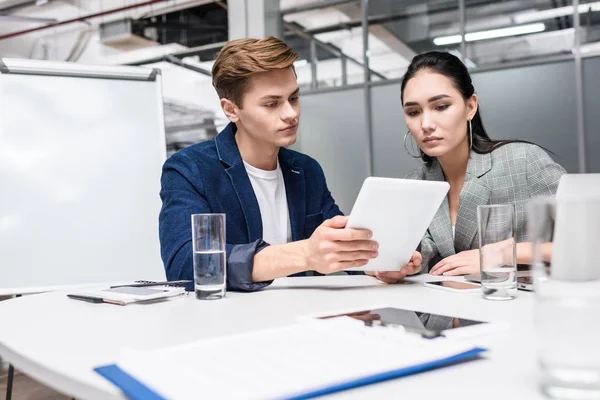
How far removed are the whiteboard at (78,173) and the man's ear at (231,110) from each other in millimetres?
1440

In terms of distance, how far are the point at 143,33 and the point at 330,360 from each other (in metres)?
8.58

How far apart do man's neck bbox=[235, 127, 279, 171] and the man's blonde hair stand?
0.39 ft

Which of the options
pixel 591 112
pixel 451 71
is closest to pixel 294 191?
pixel 451 71

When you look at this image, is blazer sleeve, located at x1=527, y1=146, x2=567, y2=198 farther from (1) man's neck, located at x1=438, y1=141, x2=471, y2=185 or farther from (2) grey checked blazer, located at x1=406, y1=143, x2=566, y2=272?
(1) man's neck, located at x1=438, y1=141, x2=471, y2=185

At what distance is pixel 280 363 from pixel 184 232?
0.90 m

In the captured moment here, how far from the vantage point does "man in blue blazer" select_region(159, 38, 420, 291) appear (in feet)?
4.70

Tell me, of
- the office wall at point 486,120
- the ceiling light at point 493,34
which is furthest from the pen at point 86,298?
the ceiling light at point 493,34

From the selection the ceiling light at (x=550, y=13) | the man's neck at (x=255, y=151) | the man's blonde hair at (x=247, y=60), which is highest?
the ceiling light at (x=550, y=13)

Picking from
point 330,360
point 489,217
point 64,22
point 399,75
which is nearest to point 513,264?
point 489,217

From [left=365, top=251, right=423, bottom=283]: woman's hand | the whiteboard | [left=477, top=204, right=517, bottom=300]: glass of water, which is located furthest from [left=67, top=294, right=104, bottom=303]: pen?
the whiteboard

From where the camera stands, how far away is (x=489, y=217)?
115 centimetres

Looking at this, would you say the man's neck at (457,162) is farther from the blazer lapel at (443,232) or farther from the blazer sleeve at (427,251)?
the blazer sleeve at (427,251)

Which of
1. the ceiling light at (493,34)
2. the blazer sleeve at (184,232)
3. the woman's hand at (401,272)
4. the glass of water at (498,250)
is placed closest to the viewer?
the glass of water at (498,250)

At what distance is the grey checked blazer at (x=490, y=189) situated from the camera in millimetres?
1821
